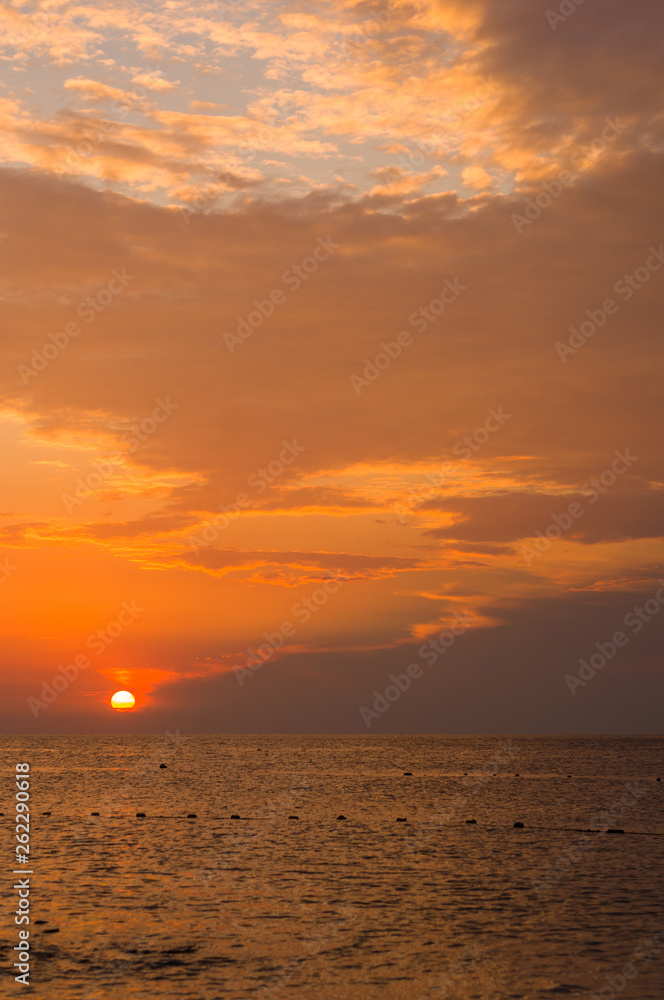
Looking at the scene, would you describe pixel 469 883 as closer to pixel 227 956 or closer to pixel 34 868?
pixel 227 956

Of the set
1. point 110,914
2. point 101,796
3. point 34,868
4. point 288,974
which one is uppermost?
point 101,796

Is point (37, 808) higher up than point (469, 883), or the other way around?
point (37, 808)

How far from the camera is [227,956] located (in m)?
30.2

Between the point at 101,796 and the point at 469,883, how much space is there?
6292cm

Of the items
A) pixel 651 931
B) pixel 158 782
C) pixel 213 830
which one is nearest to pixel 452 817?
pixel 213 830

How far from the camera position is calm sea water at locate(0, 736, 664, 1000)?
27.8 metres

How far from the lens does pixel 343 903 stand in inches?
1510

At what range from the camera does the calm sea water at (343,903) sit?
1093 inches

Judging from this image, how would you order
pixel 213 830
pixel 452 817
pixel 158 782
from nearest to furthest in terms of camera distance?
pixel 213 830, pixel 452 817, pixel 158 782

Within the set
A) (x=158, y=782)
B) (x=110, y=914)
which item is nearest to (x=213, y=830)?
(x=110, y=914)

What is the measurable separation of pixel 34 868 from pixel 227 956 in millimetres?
20757

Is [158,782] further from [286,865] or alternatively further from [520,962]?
[520,962]

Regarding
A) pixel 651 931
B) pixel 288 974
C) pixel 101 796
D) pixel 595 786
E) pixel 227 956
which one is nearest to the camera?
pixel 288 974

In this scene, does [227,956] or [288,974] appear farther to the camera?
[227,956]
